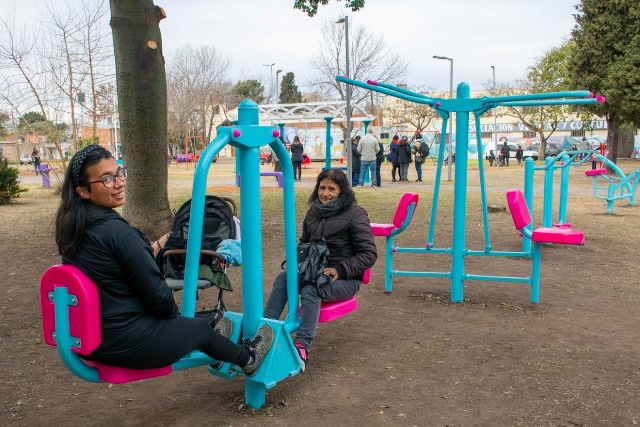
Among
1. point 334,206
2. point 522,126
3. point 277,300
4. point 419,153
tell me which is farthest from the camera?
point 522,126

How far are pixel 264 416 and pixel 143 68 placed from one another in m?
5.61

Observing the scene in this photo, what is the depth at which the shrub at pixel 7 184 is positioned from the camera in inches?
586

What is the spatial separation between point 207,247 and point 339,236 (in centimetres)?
88

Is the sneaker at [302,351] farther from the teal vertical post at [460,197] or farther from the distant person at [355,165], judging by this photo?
the distant person at [355,165]

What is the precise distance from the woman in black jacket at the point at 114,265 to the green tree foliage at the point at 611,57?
22.8 meters

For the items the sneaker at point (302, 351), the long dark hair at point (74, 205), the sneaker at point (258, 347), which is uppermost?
the long dark hair at point (74, 205)

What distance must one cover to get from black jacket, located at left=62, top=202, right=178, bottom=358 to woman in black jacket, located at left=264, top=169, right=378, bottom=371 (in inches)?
53.8

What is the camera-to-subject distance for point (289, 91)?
7081 centimetres

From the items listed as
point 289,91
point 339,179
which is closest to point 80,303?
point 339,179

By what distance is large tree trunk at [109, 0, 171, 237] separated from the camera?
759 cm

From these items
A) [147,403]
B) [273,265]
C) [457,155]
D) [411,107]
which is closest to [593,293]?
[457,155]

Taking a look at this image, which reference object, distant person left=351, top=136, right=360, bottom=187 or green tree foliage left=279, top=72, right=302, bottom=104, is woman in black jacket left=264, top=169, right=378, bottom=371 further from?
green tree foliage left=279, top=72, right=302, bottom=104

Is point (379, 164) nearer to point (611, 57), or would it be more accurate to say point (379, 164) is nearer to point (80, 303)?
point (611, 57)

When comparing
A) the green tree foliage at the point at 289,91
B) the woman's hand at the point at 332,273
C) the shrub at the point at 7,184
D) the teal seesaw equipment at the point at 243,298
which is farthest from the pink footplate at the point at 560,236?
the green tree foliage at the point at 289,91
